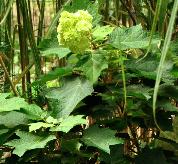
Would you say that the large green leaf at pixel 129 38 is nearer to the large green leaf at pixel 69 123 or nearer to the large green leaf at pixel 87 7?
the large green leaf at pixel 87 7

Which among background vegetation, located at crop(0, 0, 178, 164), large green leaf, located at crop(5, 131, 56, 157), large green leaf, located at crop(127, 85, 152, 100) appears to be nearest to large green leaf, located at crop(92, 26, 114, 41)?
background vegetation, located at crop(0, 0, 178, 164)

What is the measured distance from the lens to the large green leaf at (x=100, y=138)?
759 millimetres

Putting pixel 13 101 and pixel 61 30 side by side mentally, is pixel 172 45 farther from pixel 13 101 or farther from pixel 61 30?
pixel 13 101

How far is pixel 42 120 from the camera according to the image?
2.83 feet

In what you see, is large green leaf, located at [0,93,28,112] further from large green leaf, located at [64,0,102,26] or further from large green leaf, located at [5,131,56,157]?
large green leaf, located at [64,0,102,26]

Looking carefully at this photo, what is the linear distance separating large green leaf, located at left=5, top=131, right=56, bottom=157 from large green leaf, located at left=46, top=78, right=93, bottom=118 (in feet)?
0.18

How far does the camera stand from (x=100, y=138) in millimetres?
782

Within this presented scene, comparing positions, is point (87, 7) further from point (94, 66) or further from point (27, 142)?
point (27, 142)

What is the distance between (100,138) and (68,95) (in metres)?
0.10

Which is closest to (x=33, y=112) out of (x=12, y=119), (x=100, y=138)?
(x=12, y=119)

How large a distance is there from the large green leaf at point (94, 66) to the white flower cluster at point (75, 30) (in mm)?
27

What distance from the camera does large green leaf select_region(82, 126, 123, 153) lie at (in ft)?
2.49

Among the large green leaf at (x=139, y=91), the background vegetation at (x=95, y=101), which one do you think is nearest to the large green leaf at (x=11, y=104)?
the background vegetation at (x=95, y=101)

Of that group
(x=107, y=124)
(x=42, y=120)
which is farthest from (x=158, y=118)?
(x=42, y=120)
